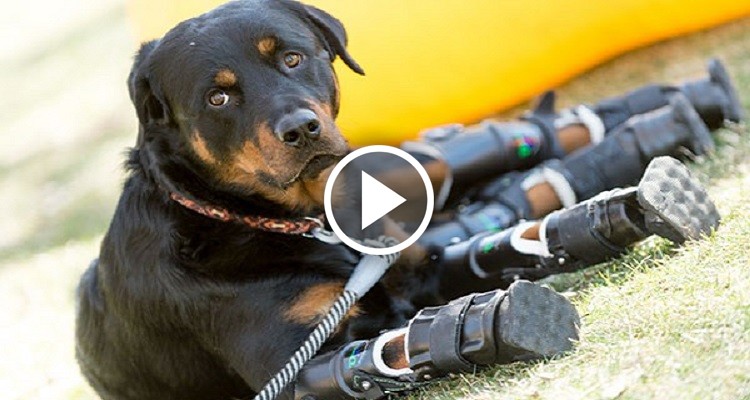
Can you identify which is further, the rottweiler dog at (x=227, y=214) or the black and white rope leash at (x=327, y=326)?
the rottweiler dog at (x=227, y=214)

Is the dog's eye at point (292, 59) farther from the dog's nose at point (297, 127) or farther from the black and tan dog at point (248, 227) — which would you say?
the dog's nose at point (297, 127)

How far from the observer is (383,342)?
310cm

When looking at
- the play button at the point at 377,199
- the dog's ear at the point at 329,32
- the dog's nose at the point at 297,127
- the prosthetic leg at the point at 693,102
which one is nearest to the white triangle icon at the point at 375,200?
the play button at the point at 377,199

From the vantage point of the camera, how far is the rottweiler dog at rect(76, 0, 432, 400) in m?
3.31

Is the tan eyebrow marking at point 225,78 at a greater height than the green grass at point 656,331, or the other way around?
the tan eyebrow marking at point 225,78

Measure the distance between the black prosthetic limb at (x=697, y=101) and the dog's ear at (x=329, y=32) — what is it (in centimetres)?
157

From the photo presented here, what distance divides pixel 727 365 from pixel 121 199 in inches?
76.9

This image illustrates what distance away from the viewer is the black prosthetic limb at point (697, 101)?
477cm

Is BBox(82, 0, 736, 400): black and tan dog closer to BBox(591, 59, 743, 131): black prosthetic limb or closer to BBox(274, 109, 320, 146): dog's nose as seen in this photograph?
BBox(274, 109, 320, 146): dog's nose

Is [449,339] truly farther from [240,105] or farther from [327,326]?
[240,105]

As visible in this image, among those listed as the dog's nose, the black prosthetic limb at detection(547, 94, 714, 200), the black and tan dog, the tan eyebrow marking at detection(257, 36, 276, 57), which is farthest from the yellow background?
the dog's nose

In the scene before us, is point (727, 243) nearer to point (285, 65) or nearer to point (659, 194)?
point (659, 194)

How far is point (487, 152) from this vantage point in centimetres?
470

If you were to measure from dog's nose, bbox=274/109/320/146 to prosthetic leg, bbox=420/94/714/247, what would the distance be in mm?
1077
